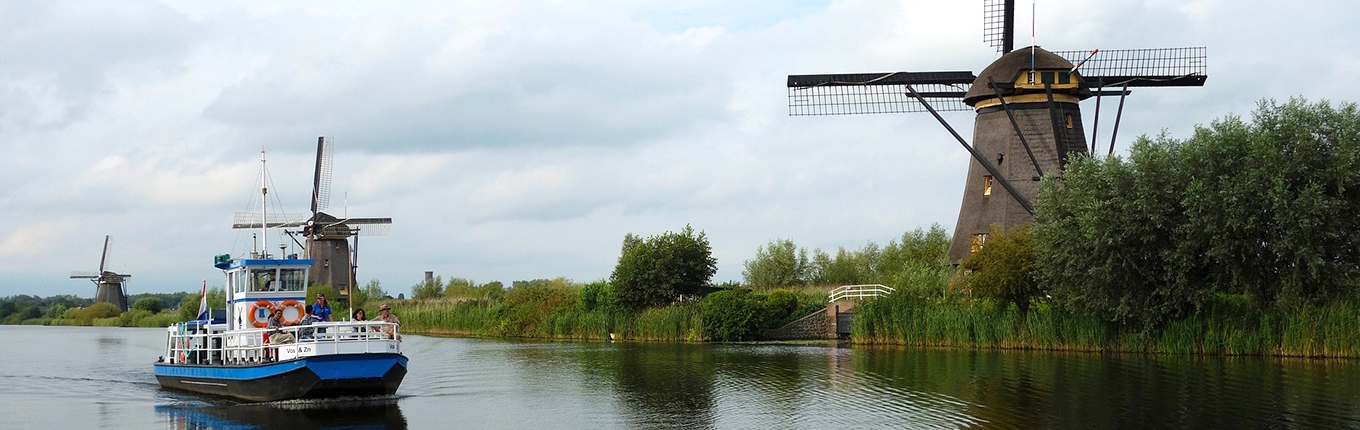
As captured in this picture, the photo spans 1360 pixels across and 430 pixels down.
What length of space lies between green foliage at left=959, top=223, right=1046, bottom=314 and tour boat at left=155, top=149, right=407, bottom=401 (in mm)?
21239

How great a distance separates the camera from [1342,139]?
3350 cm

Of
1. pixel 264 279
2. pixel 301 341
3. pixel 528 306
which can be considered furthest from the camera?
pixel 528 306

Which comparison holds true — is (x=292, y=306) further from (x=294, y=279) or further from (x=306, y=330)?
(x=306, y=330)

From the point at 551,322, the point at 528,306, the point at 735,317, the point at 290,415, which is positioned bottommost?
the point at 290,415

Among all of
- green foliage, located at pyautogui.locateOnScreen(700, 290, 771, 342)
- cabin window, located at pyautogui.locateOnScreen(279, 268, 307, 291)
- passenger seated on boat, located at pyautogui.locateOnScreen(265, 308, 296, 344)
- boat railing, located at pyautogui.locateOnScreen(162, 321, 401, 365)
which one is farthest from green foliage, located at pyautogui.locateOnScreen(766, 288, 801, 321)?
passenger seated on boat, located at pyautogui.locateOnScreen(265, 308, 296, 344)

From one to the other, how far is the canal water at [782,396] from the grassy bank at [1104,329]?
1.14 metres

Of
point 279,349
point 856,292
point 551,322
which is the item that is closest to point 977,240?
point 856,292

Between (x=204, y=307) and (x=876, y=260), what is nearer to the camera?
(x=204, y=307)

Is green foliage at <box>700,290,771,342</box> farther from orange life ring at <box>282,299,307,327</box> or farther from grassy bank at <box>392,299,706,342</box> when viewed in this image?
orange life ring at <box>282,299,307,327</box>

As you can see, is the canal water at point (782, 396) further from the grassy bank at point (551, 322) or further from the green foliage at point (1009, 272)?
the grassy bank at point (551, 322)

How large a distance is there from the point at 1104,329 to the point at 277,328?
24853 millimetres

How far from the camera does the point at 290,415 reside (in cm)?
2528

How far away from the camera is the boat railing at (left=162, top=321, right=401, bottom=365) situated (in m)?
26.1

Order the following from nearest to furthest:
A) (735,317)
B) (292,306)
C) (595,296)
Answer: (292,306), (735,317), (595,296)
